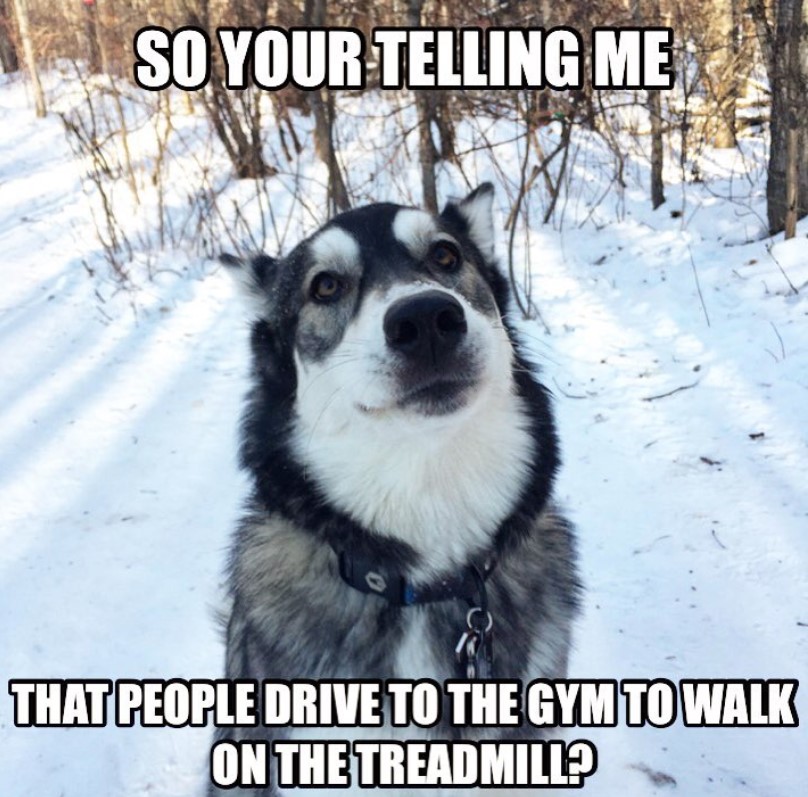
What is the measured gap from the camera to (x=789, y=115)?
5312mm

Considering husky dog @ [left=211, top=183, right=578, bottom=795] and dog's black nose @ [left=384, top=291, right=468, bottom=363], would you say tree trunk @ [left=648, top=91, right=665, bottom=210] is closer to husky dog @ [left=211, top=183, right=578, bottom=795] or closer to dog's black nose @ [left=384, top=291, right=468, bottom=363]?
husky dog @ [left=211, top=183, right=578, bottom=795]

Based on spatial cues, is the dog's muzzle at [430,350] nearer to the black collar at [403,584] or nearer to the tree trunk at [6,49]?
the black collar at [403,584]

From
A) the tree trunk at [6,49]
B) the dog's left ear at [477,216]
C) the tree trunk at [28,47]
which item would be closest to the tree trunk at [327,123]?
the dog's left ear at [477,216]

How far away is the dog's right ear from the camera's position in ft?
7.76

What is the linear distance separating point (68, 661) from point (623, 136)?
9.57m

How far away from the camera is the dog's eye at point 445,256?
2205mm

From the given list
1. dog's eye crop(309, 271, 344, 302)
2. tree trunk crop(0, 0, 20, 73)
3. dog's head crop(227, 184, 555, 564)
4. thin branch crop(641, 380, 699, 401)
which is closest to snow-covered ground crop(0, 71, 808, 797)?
thin branch crop(641, 380, 699, 401)

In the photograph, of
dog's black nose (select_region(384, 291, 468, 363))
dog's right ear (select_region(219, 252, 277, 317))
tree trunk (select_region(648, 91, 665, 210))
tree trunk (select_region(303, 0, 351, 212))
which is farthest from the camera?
tree trunk (select_region(648, 91, 665, 210))

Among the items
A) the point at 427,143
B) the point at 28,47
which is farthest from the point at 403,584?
the point at 28,47

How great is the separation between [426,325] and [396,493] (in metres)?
0.46

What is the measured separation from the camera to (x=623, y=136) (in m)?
9.98

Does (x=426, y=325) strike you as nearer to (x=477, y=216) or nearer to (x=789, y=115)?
(x=477, y=216)

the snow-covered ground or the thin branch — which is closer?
the snow-covered ground

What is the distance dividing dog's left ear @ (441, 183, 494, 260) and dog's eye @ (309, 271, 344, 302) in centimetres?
58
